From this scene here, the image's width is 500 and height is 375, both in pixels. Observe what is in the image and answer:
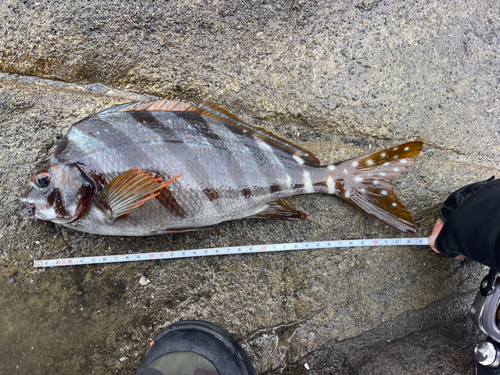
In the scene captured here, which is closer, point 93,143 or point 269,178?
point 93,143

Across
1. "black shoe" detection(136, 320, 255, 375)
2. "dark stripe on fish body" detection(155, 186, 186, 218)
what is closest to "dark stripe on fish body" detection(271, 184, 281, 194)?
"dark stripe on fish body" detection(155, 186, 186, 218)

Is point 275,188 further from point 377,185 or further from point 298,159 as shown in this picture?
point 377,185

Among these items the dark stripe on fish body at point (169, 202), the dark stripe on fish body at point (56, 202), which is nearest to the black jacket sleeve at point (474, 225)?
the dark stripe on fish body at point (169, 202)

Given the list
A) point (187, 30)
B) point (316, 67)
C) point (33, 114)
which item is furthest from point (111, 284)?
point (316, 67)

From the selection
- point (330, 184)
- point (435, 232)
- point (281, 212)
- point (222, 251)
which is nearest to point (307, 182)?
point (330, 184)

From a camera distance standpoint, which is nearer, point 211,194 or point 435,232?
point 211,194

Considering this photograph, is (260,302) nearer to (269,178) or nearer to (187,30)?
(269,178)
